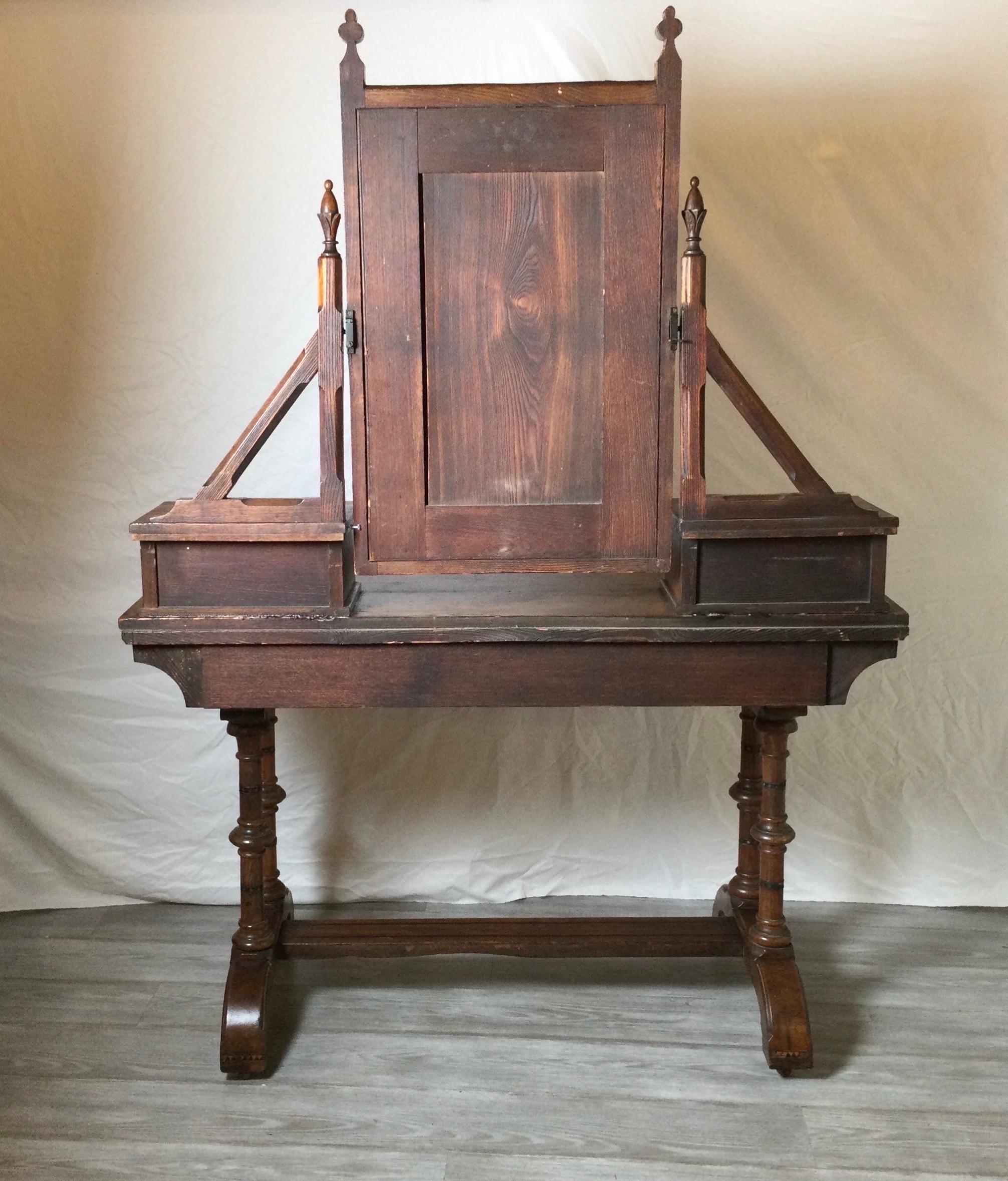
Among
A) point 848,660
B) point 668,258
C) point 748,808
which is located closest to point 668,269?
point 668,258

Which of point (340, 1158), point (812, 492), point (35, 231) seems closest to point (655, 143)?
point (812, 492)

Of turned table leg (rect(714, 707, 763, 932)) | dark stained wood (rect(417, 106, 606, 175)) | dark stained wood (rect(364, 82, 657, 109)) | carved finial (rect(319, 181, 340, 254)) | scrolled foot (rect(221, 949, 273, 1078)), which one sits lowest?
scrolled foot (rect(221, 949, 273, 1078))

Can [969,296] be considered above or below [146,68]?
below

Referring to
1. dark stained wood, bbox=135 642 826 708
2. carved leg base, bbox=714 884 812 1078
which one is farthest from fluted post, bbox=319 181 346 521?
carved leg base, bbox=714 884 812 1078

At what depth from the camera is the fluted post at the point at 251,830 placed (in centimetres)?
252

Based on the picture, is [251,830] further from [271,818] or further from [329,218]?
[329,218]

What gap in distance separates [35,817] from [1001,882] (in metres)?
2.51

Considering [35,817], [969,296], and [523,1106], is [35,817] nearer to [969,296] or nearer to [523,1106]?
[523,1106]

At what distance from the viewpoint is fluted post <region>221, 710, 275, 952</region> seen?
252cm

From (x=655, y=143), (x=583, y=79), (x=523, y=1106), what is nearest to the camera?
(x=655, y=143)

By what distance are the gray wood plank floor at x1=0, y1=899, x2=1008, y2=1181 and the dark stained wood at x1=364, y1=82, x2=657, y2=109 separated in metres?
1.84

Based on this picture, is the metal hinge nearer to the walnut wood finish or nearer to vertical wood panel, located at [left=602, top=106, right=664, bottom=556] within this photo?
vertical wood panel, located at [left=602, top=106, right=664, bottom=556]

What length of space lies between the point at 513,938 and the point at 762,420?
1233 mm

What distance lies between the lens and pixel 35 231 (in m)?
3.05
